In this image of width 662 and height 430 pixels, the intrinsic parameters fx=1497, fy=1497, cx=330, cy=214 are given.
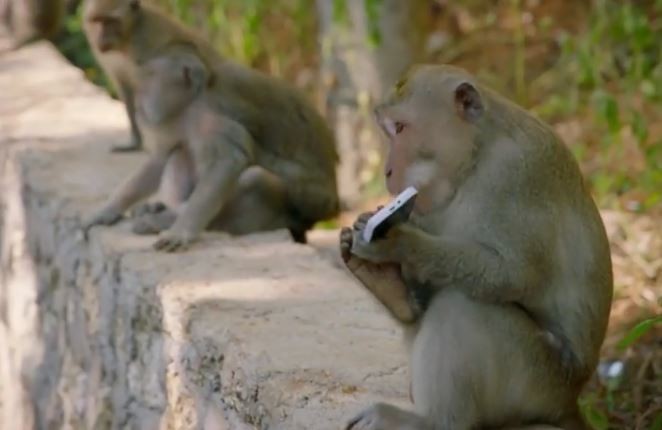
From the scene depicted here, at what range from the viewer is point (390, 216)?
3305mm

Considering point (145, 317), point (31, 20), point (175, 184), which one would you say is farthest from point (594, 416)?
point (31, 20)

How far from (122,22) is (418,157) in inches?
105

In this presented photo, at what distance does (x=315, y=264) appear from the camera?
4.92 m

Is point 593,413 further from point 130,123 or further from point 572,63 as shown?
point 572,63

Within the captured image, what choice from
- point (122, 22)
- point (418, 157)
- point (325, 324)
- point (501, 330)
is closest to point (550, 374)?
point (501, 330)

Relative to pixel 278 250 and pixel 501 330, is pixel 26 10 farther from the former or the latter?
pixel 501 330

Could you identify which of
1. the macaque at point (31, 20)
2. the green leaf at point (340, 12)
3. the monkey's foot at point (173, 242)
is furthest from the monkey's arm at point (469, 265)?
the macaque at point (31, 20)

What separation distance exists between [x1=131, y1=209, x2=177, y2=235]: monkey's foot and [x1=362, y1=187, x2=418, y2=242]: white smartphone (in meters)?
2.24

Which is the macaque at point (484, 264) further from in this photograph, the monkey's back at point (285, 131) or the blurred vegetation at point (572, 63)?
the monkey's back at point (285, 131)

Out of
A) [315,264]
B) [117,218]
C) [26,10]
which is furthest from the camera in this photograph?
[26,10]

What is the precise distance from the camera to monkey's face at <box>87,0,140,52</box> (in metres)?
5.84

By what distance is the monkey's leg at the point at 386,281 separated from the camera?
11.4ft

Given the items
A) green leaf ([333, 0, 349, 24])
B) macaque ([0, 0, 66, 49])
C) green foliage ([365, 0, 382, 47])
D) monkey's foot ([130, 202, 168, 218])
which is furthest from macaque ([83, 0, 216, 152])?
macaque ([0, 0, 66, 49])

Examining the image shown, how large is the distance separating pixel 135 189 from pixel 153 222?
0.90 ft
